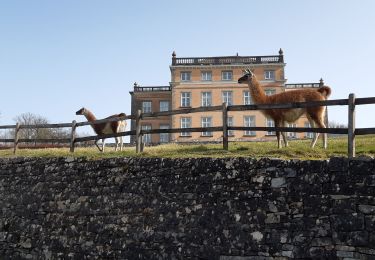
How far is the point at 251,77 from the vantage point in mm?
13055

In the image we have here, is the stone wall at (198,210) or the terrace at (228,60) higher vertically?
the terrace at (228,60)

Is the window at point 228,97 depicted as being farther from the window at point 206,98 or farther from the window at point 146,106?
the window at point 146,106

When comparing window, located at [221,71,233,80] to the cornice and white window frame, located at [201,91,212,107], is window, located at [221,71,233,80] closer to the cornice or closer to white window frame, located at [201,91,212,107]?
the cornice

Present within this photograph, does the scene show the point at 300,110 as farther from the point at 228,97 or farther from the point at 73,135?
the point at 228,97

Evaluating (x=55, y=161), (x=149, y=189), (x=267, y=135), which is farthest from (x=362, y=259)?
(x=267, y=135)

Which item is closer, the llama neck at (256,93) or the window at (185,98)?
the llama neck at (256,93)

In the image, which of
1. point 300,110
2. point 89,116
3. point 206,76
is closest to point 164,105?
point 206,76

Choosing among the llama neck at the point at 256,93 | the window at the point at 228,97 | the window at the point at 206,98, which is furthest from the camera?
the window at the point at 206,98

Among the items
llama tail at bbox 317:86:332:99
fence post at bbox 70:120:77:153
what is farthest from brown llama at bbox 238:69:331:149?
fence post at bbox 70:120:77:153

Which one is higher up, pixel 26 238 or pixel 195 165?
pixel 195 165

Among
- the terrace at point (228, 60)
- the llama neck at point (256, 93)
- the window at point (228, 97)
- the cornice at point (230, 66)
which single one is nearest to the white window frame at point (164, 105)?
the cornice at point (230, 66)

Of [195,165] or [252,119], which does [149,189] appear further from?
[252,119]

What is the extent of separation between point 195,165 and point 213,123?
152ft

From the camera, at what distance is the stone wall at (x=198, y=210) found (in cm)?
706
